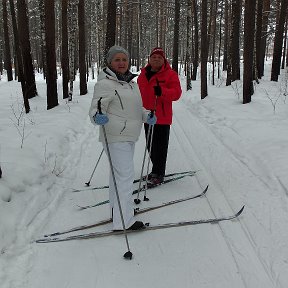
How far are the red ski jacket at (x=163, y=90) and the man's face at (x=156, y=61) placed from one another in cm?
7

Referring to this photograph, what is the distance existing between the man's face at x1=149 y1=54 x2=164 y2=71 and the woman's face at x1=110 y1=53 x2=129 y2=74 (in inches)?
55.9

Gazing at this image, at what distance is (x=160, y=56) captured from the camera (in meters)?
5.49

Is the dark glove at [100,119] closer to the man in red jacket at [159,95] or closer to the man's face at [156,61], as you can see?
the man in red jacket at [159,95]

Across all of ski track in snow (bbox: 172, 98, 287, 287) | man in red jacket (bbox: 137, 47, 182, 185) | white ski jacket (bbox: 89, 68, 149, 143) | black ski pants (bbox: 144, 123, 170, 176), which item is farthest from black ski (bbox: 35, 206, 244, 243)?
black ski pants (bbox: 144, 123, 170, 176)

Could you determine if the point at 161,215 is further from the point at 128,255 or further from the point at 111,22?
the point at 111,22

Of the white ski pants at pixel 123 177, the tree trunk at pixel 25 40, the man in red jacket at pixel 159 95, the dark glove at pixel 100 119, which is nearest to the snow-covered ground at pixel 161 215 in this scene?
the white ski pants at pixel 123 177

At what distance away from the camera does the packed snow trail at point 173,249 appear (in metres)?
3.37

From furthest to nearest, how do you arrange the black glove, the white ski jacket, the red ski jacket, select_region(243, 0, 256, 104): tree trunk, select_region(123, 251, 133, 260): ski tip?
select_region(243, 0, 256, 104): tree trunk
the red ski jacket
the black glove
the white ski jacket
select_region(123, 251, 133, 260): ski tip

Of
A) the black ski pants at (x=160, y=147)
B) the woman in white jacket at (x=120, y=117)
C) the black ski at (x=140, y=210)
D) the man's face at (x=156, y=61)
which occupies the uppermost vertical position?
the man's face at (x=156, y=61)

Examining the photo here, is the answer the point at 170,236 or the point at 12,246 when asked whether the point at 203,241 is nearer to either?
the point at 170,236

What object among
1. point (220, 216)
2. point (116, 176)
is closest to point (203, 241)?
point (220, 216)

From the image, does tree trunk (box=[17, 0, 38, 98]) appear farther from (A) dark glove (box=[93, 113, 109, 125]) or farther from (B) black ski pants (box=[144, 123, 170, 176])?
(A) dark glove (box=[93, 113, 109, 125])

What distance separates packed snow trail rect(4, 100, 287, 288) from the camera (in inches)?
133

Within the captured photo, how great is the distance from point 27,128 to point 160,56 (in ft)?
15.6
